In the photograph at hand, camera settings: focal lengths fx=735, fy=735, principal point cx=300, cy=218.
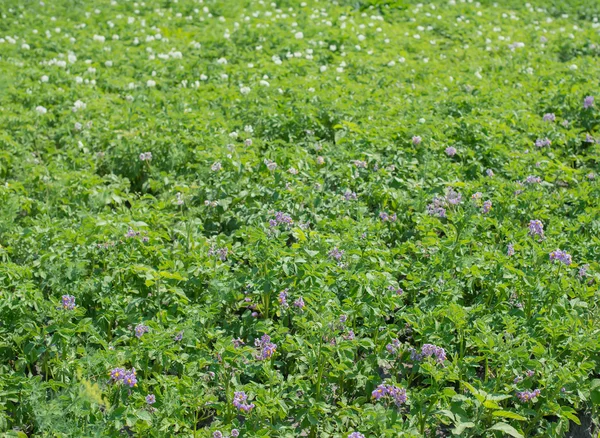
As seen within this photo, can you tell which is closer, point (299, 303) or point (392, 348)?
point (392, 348)

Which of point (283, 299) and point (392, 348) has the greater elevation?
point (283, 299)

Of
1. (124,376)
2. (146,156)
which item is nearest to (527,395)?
(124,376)

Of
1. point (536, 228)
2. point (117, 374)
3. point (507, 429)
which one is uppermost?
point (536, 228)

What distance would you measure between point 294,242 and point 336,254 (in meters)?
0.82

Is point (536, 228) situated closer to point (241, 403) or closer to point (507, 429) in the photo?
point (507, 429)

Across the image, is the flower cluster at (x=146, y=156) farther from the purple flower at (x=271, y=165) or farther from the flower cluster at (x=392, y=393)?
the flower cluster at (x=392, y=393)

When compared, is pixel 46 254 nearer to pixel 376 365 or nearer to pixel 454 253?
pixel 376 365

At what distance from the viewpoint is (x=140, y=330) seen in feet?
12.6

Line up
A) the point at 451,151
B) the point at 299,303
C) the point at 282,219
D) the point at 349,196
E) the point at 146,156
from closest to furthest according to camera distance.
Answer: the point at 299,303, the point at 282,219, the point at 349,196, the point at 146,156, the point at 451,151

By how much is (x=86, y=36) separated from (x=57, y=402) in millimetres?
7166

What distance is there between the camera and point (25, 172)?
5773mm

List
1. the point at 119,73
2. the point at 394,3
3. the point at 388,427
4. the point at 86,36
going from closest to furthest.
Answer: the point at 388,427, the point at 119,73, the point at 86,36, the point at 394,3

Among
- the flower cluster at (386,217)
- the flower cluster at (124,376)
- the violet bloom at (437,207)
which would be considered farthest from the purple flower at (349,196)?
the flower cluster at (124,376)

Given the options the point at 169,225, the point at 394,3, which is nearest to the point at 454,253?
the point at 169,225
